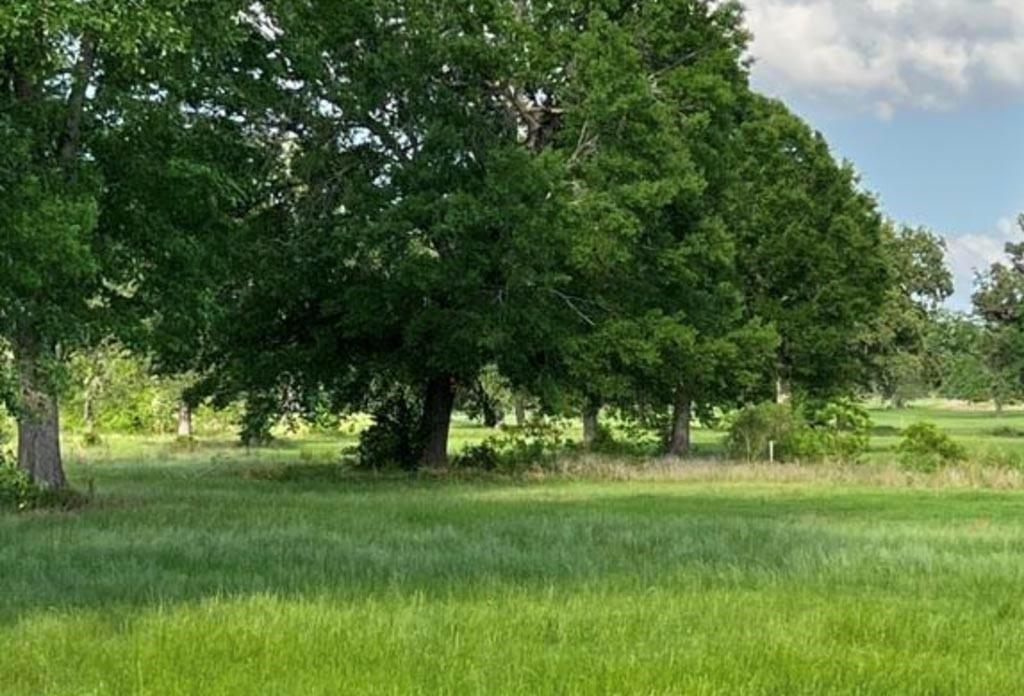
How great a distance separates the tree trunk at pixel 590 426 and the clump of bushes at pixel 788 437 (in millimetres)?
4585

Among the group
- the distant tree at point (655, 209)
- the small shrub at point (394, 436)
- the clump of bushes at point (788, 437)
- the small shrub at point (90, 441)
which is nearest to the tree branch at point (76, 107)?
the distant tree at point (655, 209)

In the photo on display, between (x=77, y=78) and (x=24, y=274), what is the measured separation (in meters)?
4.65

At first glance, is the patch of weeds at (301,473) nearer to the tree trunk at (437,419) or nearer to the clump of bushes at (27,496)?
the tree trunk at (437,419)

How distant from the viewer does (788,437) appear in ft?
132

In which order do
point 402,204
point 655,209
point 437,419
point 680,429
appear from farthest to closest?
point 680,429 → point 437,419 → point 655,209 → point 402,204

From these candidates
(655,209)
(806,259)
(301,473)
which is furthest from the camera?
(806,259)

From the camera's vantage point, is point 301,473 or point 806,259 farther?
point 806,259

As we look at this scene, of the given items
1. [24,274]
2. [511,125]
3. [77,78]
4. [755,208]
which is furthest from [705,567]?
[755,208]

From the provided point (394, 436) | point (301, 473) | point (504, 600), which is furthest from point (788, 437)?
point (504, 600)

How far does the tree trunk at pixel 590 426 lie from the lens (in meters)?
38.5

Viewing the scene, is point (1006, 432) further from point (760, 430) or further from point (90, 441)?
point (90, 441)

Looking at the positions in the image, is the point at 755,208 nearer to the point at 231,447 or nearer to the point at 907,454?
the point at 907,454

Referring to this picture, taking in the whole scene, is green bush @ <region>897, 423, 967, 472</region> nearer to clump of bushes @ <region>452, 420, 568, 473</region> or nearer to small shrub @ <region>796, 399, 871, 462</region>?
small shrub @ <region>796, 399, 871, 462</region>

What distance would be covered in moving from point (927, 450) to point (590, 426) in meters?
14.1
